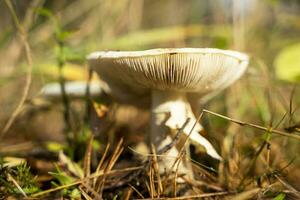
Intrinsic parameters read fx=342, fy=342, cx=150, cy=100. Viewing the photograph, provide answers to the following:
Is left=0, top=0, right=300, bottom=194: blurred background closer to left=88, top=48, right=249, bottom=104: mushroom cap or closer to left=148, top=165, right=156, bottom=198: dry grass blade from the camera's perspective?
left=88, top=48, right=249, bottom=104: mushroom cap

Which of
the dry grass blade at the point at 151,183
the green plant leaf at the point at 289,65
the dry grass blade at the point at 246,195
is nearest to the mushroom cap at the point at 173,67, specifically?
the green plant leaf at the point at 289,65

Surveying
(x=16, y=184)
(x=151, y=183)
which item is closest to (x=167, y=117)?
(x=151, y=183)

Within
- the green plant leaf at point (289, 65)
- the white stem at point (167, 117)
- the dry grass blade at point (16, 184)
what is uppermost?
the green plant leaf at point (289, 65)

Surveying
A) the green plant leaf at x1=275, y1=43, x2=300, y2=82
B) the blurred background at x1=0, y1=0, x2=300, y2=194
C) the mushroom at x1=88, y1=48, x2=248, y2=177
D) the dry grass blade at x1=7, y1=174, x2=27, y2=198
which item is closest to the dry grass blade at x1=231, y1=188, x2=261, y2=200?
the blurred background at x1=0, y1=0, x2=300, y2=194

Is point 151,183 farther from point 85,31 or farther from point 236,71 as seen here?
point 85,31

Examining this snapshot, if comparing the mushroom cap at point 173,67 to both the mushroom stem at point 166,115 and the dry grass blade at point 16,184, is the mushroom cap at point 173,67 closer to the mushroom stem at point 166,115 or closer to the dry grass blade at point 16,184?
the mushroom stem at point 166,115

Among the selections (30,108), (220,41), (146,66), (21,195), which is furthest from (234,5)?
(21,195)
